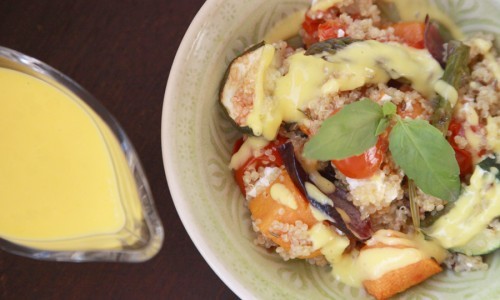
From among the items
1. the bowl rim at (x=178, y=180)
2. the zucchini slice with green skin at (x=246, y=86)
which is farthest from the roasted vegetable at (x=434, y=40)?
the bowl rim at (x=178, y=180)

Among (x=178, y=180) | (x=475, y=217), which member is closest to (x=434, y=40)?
(x=475, y=217)

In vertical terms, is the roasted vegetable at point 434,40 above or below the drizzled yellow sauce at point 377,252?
above

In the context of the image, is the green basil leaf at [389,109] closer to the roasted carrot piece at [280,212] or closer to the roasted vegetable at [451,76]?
the roasted vegetable at [451,76]

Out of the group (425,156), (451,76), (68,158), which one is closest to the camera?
(425,156)

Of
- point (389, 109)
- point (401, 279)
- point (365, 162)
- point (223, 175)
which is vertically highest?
point (389, 109)

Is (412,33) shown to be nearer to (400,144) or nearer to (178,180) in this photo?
(400,144)

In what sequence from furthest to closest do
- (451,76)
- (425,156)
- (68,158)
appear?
(68,158)
(451,76)
(425,156)

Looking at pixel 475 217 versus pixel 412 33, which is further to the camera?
pixel 412 33
